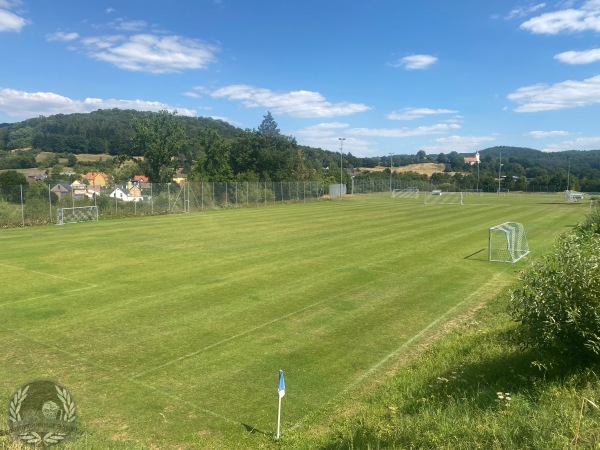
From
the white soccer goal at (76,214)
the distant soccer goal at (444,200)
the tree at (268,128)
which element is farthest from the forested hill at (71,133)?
the white soccer goal at (76,214)

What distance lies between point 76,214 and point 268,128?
61319mm

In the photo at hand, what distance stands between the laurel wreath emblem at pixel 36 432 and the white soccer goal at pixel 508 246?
16412 mm

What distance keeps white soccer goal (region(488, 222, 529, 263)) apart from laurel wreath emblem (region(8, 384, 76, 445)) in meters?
16.4

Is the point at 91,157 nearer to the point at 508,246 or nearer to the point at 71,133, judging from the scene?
the point at 71,133

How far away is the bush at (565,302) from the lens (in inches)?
208

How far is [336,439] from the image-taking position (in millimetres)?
5574

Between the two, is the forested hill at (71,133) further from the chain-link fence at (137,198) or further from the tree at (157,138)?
the chain-link fence at (137,198)

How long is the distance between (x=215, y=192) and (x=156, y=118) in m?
30.8

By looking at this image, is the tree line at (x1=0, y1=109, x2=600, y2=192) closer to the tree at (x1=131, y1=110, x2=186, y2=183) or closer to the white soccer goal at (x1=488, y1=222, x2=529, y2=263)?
the tree at (x1=131, y1=110, x2=186, y2=183)

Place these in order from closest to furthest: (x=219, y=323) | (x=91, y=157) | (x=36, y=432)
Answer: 1. (x=36, y=432)
2. (x=219, y=323)
3. (x=91, y=157)

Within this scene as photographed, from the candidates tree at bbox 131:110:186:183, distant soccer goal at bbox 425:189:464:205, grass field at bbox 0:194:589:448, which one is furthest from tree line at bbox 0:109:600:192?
grass field at bbox 0:194:589:448

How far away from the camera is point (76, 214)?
36156 mm

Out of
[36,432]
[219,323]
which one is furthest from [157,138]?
[36,432]

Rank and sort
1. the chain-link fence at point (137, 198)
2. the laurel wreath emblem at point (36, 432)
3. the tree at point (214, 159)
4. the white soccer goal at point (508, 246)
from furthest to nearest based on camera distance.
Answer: the tree at point (214, 159), the chain-link fence at point (137, 198), the white soccer goal at point (508, 246), the laurel wreath emblem at point (36, 432)
